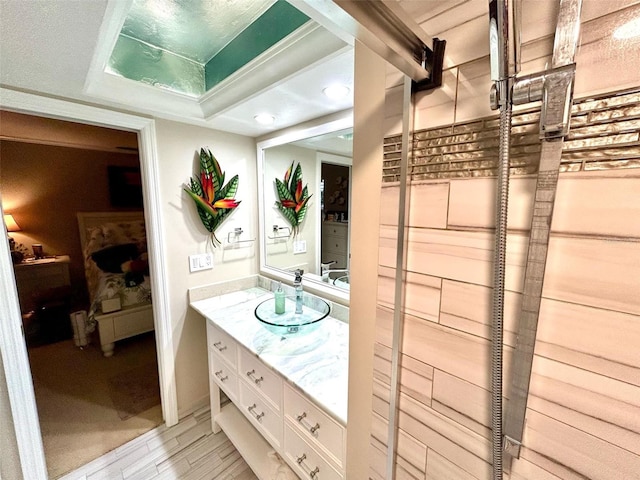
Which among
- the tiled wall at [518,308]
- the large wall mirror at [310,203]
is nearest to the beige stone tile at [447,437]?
the tiled wall at [518,308]

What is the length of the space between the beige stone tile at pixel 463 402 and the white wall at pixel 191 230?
170 cm

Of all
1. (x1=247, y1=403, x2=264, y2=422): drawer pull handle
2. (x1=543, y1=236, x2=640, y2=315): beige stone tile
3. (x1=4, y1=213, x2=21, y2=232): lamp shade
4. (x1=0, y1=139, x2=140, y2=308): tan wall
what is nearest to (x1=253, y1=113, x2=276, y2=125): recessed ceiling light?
(x1=543, y1=236, x2=640, y2=315): beige stone tile

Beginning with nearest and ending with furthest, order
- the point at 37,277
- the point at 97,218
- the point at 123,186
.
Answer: the point at 37,277 → the point at 97,218 → the point at 123,186

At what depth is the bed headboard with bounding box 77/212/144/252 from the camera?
334 centimetres

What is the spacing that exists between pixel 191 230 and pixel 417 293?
1.64m

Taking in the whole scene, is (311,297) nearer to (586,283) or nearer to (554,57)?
(586,283)

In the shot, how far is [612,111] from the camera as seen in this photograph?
1.18 ft

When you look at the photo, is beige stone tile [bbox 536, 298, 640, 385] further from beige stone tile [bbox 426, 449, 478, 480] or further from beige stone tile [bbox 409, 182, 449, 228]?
beige stone tile [bbox 426, 449, 478, 480]

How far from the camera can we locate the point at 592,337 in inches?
15.5

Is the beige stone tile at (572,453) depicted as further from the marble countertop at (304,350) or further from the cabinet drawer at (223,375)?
the cabinet drawer at (223,375)

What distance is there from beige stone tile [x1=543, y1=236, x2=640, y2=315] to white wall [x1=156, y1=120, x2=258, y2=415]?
1.86 metres

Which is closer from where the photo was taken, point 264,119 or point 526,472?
point 526,472

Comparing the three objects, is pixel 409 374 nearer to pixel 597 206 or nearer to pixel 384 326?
pixel 384 326

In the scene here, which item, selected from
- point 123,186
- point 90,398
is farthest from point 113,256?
point 90,398
